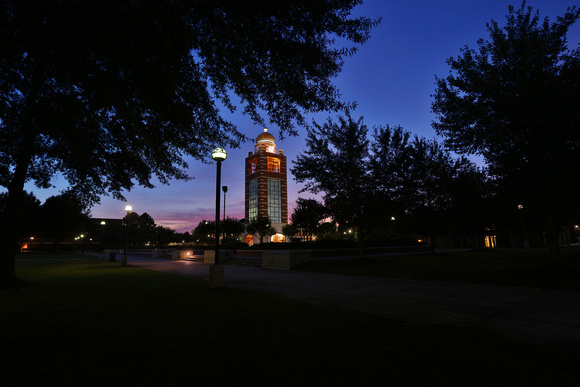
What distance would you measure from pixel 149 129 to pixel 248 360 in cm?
550

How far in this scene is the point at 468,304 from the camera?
6.77 metres

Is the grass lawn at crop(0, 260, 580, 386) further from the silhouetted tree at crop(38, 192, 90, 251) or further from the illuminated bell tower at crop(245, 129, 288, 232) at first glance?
the illuminated bell tower at crop(245, 129, 288, 232)

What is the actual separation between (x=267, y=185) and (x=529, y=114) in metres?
110

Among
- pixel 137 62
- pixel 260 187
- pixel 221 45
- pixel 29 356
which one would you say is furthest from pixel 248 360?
pixel 260 187

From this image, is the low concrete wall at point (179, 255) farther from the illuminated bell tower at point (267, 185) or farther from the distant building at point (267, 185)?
the illuminated bell tower at point (267, 185)

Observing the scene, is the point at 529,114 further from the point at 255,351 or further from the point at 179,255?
the point at 179,255

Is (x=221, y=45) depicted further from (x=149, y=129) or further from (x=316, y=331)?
(x=316, y=331)

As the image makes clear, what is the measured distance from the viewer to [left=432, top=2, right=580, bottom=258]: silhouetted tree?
9.26 metres

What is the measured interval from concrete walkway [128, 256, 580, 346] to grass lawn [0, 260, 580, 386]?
0.60 metres

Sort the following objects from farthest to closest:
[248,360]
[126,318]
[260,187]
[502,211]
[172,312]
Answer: [260,187] < [502,211] < [172,312] < [126,318] < [248,360]

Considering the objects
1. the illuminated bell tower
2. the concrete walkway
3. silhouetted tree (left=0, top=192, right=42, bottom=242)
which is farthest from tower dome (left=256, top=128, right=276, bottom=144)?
the concrete walkway

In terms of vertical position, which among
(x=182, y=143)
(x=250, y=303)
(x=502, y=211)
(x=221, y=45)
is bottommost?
(x=250, y=303)

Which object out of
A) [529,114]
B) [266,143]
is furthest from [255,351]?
[266,143]

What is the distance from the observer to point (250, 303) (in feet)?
23.0
